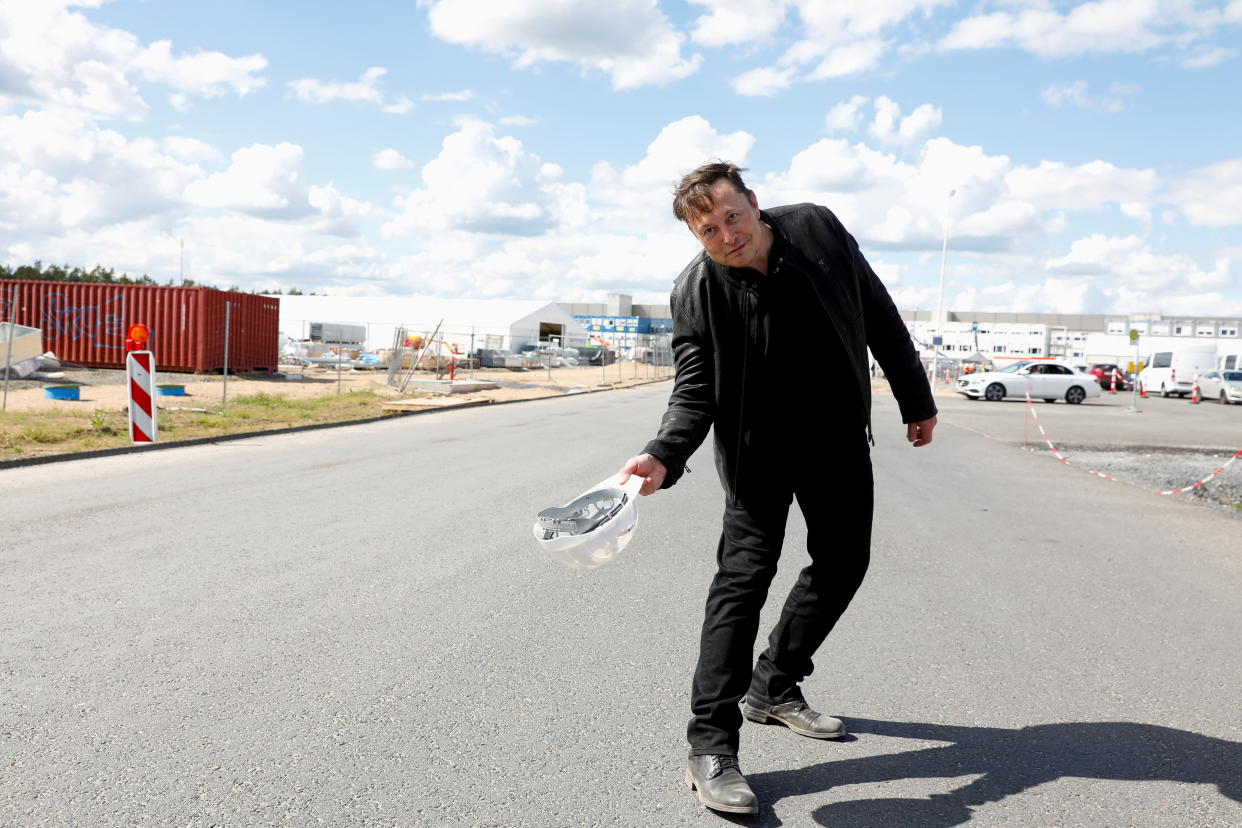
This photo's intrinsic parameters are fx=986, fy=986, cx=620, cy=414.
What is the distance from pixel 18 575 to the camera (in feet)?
17.3

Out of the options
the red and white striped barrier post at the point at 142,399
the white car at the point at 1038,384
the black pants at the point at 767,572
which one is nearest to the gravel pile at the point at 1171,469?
the black pants at the point at 767,572

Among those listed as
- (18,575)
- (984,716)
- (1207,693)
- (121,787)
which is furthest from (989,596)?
(18,575)

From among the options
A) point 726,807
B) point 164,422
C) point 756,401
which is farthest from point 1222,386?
point 726,807

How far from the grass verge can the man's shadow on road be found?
1023 centimetres

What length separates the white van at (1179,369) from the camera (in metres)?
42.5

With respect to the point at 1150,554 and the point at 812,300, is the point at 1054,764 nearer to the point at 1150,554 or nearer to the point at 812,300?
the point at 812,300

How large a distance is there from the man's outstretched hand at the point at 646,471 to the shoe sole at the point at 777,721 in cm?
109

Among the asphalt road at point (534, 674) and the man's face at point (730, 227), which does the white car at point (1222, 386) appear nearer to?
the asphalt road at point (534, 674)

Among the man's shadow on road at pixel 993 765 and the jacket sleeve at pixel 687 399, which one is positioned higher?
the jacket sleeve at pixel 687 399

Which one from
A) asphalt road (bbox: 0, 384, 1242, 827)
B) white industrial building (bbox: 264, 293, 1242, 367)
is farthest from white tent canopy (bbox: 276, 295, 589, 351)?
asphalt road (bbox: 0, 384, 1242, 827)

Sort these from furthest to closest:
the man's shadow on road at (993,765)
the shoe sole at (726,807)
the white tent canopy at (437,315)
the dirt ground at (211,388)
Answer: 1. the white tent canopy at (437,315)
2. the dirt ground at (211,388)
3. the man's shadow on road at (993,765)
4. the shoe sole at (726,807)

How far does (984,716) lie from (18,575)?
4851mm

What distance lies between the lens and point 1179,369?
43.1 meters

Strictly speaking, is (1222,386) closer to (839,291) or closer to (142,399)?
(142,399)
